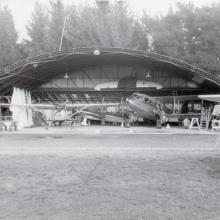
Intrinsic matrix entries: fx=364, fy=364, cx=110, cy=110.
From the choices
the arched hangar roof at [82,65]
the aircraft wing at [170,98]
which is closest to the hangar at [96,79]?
the arched hangar roof at [82,65]

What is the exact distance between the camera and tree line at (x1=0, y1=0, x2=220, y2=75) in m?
35.4

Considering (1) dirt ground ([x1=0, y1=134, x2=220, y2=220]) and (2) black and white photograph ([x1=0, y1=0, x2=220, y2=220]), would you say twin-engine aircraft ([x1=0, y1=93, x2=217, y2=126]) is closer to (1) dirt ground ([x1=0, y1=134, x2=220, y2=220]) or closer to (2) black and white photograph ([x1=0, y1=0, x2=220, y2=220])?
(2) black and white photograph ([x1=0, y1=0, x2=220, y2=220])

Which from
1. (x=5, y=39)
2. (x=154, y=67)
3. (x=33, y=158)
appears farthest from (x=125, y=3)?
(x=33, y=158)

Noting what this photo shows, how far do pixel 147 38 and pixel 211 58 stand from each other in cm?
1049

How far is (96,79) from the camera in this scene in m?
33.1

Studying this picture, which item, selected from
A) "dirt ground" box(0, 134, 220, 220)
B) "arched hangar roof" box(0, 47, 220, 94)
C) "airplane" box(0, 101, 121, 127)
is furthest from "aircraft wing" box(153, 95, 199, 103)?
"dirt ground" box(0, 134, 220, 220)

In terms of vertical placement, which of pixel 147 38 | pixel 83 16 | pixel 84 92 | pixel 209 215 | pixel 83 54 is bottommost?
pixel 209 215

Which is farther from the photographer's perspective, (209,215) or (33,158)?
(33,158)

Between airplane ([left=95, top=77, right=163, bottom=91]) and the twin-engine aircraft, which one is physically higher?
airplane ([left=95, top=77, right=163, bottom=91])

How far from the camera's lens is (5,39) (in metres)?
45.9

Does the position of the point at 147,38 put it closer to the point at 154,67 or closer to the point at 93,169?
the point at 154,67

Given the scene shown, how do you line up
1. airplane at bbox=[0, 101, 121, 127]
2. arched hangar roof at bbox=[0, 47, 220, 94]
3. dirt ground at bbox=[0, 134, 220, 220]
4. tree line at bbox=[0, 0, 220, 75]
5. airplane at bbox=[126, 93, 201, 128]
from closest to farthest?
dirt ground at bbox=[0, 134, 220, 220] < arched hangar roof at bbox=[0, 47, 220, 94] < airplane at bbox=[126, 93, 201, 128] < airplane at bbox=[0, 101, 121, 127] < tree line at bbox=[0, 0, 220, 75]

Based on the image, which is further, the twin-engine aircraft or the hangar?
the hangar

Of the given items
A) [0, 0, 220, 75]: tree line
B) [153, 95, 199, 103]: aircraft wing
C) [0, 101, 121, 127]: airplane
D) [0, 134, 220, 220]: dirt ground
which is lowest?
[0, 134, 220, 220]: dirt ground
